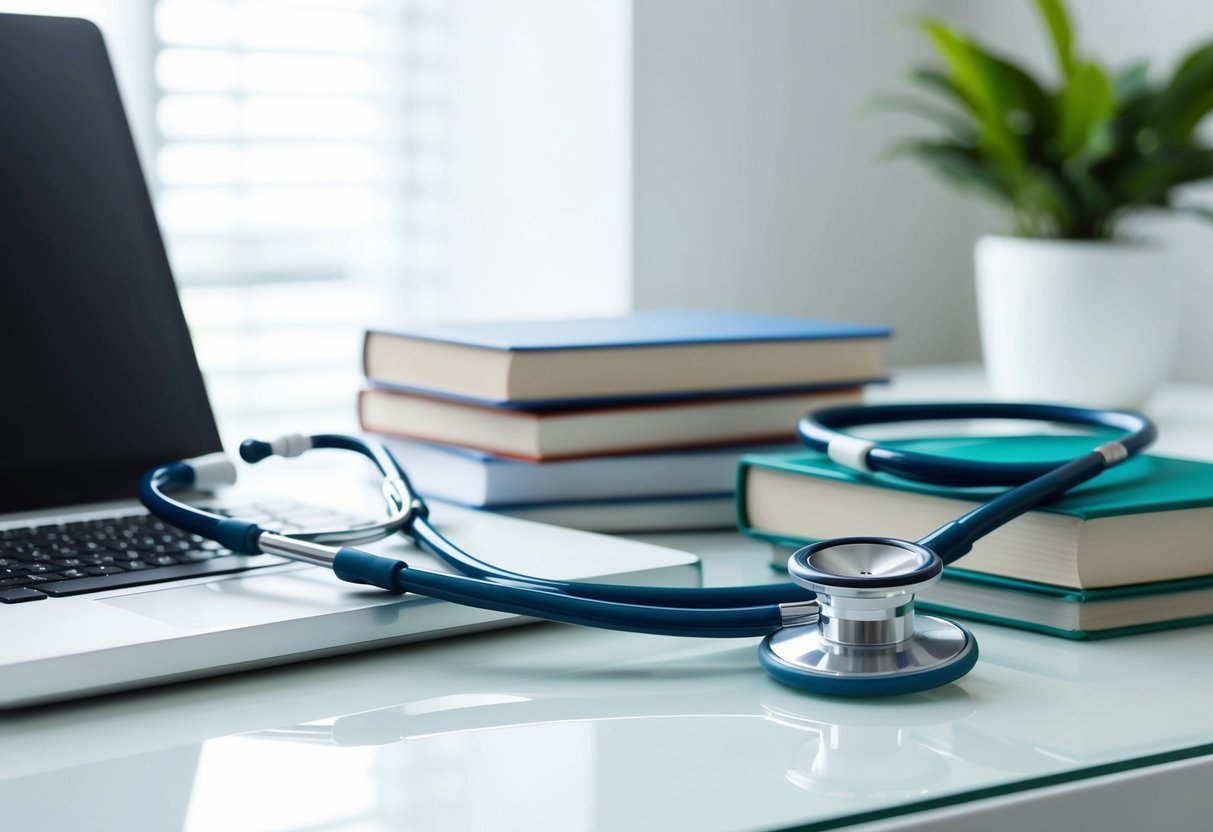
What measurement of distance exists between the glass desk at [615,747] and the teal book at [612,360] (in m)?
0.24

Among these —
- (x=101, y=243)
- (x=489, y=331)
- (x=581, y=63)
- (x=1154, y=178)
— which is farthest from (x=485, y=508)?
(x=581, y=63)

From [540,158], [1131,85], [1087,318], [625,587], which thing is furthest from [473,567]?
[540,158]

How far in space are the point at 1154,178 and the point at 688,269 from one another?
0.51 metres

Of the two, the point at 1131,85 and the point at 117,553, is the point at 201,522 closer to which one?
the point at 117,553

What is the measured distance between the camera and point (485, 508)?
0.73 metres

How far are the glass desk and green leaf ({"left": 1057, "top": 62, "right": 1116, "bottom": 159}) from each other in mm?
715

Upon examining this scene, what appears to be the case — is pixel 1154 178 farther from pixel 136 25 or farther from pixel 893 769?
pixel 136 25

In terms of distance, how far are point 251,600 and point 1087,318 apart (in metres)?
0.85

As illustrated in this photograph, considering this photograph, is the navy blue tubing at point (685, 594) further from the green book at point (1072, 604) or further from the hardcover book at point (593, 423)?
the hardcover book at point (593, 423)

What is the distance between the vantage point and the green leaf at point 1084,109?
1126 millimetres

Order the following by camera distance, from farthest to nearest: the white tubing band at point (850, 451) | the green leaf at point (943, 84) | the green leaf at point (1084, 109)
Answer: the green leaf at point (943, 84), the green leaf at point (1084, 109), the white tubing band at point (850, 451)

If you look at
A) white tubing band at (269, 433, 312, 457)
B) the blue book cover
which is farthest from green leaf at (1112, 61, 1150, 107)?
white tubing band at (269, 433, 312, 457)

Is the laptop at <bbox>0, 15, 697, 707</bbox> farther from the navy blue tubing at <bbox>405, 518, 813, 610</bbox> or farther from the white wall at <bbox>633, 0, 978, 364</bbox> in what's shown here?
the white wall at <bbox>633, 0, 978, 364</bbox>

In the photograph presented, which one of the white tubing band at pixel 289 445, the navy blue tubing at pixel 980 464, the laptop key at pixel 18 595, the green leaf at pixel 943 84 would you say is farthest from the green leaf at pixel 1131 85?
the laptop key at pixel 18 595
